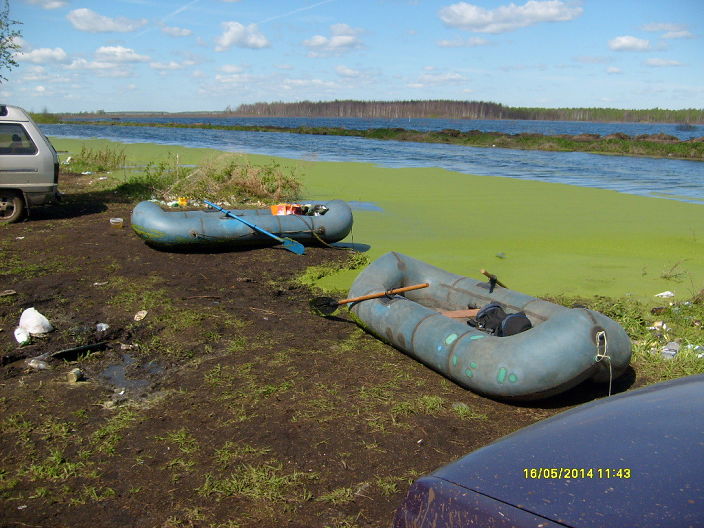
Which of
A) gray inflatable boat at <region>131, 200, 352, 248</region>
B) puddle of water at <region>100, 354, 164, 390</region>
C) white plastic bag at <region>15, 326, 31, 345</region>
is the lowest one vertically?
puddle of water at <region>100, 354, 164, 390</region>

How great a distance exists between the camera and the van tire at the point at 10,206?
1023 cm

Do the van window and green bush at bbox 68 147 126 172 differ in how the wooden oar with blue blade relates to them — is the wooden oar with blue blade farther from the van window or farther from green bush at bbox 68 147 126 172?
green bush at bbox 68 147 126 172

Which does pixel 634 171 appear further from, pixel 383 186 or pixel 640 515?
pixel 640 515

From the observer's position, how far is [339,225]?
9195 millimetres

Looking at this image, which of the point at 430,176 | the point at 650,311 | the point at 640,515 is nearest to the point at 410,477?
the point at 640,515

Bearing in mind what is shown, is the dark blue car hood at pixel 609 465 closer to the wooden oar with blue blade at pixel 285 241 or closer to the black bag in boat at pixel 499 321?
the black bag in boat at pixel 499 321

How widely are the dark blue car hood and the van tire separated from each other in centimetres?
1035

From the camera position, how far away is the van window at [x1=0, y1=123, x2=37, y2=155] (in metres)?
9.98

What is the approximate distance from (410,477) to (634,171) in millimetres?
24258

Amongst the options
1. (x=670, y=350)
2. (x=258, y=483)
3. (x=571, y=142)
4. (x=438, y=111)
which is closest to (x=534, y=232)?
(x=670, y=350)

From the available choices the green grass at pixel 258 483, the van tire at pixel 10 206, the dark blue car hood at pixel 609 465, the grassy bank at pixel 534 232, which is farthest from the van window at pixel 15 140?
the dark blue car hood at pixel 609 465

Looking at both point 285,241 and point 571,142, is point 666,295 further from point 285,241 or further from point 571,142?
point 571,142

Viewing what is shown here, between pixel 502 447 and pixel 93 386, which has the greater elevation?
pixel 502 447

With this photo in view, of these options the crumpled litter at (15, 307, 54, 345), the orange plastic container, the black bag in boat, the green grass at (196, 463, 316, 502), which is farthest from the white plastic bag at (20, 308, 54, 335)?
the orange plastic container
